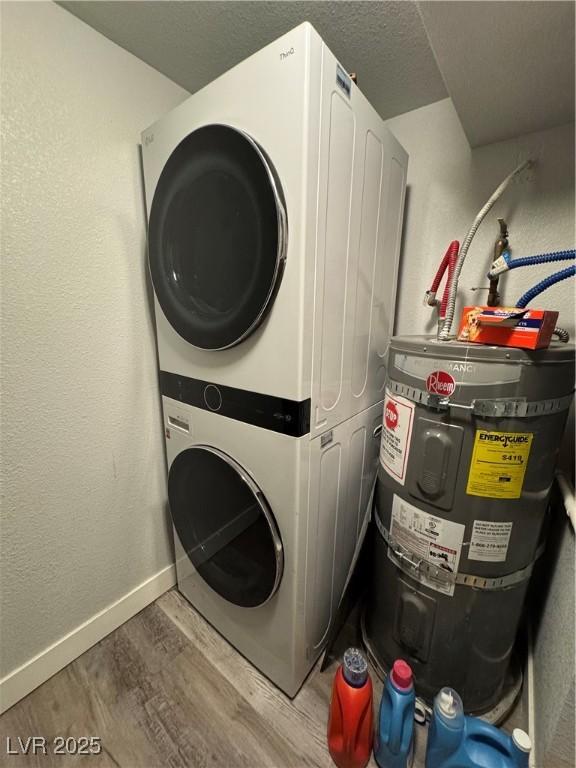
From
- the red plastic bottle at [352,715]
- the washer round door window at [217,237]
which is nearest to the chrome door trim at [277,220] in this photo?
the washer round door window at [217,237]

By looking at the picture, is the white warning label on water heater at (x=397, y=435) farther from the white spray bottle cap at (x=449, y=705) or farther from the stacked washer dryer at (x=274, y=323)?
the white spray bottle cap at (x=449, y=705)

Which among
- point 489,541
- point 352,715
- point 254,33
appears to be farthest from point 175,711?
point 254,33

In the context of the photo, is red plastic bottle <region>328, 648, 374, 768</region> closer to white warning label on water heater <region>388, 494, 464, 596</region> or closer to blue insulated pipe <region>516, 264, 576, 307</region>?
white warning label on water heater <region>388, 494, 464, 596</region>

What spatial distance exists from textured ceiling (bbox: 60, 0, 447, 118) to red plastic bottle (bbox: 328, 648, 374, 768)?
71.1 inches

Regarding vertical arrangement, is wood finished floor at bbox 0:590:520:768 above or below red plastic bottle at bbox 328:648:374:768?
below

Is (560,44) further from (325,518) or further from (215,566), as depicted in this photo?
(215,566)

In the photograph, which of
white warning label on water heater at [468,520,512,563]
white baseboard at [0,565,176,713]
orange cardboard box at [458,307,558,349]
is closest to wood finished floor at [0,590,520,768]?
white baseboard at [0,565,176,713]

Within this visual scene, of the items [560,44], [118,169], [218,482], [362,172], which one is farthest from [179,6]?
[218,482]

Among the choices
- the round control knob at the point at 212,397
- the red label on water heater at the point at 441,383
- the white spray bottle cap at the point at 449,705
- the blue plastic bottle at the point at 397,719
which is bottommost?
the blue plastic bottle at the point at 397,719

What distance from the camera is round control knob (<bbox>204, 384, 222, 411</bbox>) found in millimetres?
944

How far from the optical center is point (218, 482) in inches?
40.1

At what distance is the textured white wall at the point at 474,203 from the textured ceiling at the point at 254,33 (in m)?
0.18

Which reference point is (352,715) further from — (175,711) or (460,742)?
(175,711)

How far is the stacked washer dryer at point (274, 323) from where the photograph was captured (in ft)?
2.30
